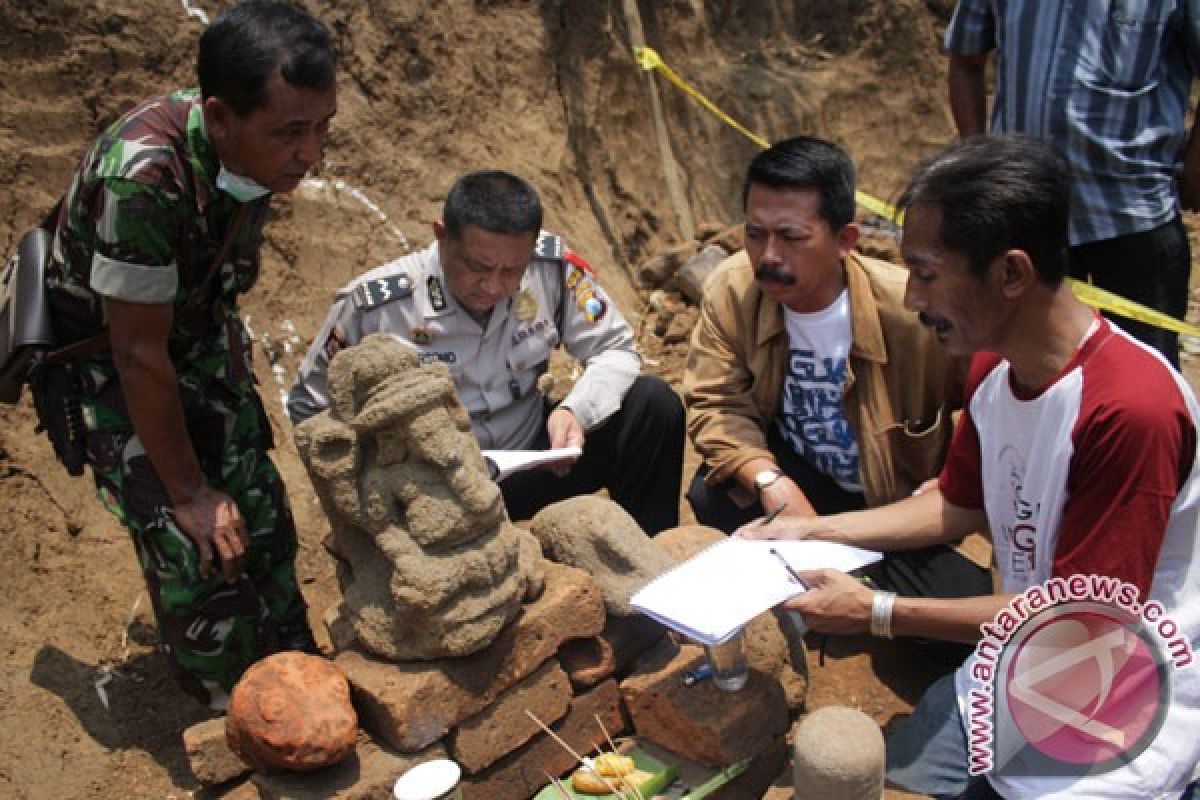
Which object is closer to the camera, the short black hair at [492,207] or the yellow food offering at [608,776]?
the yellow food offering at [608,776]

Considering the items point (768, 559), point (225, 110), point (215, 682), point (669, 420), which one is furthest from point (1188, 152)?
point (215, 682)

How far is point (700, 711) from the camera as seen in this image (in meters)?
2.75

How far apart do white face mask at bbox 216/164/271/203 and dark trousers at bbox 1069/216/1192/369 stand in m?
2.97

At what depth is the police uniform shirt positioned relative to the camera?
3730mm

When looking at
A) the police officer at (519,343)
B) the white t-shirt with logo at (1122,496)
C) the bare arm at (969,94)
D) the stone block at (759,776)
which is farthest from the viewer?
the bare arm at (969,94)

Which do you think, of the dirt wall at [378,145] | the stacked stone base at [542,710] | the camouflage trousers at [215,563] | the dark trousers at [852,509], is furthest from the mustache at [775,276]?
the dirt wall at [378,145]

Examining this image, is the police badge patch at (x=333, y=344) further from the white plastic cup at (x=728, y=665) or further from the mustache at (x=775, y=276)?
the white plastic cup at (x=728, y=665)

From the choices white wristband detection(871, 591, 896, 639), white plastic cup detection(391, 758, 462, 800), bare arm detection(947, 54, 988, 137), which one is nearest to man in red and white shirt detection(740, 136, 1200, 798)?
white wristband detection(871, 591, 896, 639)

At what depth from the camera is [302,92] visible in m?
2.70

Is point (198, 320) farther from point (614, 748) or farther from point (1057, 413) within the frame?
point (1057, 413)

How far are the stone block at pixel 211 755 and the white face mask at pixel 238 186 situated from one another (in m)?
1.39

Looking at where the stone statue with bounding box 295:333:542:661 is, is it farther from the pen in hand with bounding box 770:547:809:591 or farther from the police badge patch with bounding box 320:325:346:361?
the police badge patch with bounding box 320:325:346:361

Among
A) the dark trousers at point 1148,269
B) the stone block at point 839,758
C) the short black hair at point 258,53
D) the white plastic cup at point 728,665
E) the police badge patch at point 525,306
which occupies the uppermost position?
the short black hair at point 258,53

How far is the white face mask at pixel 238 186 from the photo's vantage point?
2.87 metres
